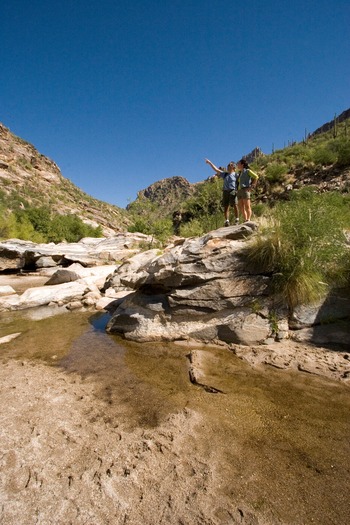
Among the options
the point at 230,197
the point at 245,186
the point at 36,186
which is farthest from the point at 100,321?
the point at 36,186

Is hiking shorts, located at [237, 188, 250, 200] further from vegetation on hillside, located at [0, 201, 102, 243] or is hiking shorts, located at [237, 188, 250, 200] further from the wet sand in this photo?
vegetation on hillside, located at [0, 201, 102, 243]

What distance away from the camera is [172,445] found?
2.29 metres

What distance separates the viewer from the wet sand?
1.72 m

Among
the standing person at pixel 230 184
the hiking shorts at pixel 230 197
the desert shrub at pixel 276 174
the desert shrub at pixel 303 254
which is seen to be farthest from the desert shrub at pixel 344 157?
the desert shrub at pixel 303 254

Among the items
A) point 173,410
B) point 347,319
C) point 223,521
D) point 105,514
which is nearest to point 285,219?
point 347,319

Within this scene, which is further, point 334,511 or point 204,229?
point 204,229

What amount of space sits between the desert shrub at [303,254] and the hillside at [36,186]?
4625cm

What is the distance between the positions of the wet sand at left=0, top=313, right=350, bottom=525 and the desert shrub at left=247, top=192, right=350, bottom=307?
1.62 meters

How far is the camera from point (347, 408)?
274 centimetres

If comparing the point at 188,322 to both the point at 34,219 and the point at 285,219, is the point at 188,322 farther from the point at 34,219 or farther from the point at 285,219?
the point at 34,219

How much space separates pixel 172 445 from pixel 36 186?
226 ft

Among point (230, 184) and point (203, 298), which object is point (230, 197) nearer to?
point (230, 184)

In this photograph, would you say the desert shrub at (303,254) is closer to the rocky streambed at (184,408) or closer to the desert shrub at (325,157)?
the rocky streambed at (184,408)

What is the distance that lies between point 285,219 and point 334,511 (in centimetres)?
434
